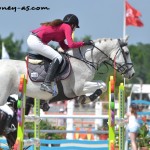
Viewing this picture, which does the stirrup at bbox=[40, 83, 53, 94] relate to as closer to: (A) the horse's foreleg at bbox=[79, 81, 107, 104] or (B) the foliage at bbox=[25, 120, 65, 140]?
(A) the horse's foreleg at bbox=[79, 81, 107, 104]

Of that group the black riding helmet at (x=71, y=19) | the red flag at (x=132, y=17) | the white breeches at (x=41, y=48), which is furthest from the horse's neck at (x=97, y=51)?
the red flag at (x=132, y=17)

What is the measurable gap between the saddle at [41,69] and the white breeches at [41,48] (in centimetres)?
11

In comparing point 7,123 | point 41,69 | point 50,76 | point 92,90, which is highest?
point 41,69

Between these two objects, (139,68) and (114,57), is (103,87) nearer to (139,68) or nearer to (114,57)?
(114,57)

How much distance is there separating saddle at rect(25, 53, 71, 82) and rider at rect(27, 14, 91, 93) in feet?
0.35

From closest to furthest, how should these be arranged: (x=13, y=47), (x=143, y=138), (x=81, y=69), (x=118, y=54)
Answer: (x=81, y=69) → (x=118, y=54) → (x=143, y=138) → (x=13, y=47)

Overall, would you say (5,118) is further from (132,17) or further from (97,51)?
(132,17)

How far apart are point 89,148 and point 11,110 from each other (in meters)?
1.58

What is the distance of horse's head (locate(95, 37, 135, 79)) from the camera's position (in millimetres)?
8906

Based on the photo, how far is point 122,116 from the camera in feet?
28.3

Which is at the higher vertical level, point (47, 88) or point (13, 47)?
point (13, 47)

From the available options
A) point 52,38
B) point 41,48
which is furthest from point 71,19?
point 41,48

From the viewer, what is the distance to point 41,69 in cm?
862

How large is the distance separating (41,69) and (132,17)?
9.04 m
